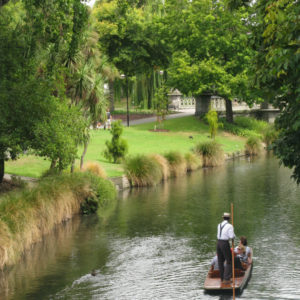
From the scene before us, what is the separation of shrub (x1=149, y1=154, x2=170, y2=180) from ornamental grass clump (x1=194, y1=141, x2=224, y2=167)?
665cm

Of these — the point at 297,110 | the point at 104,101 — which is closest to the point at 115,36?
the point at 104,101

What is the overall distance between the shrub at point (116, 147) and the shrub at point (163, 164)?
3.29 m

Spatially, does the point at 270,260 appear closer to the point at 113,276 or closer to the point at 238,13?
the point at 113,276

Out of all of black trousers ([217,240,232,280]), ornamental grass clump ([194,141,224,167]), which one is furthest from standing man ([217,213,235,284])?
ornamental grass clump ([194,141,224,167])

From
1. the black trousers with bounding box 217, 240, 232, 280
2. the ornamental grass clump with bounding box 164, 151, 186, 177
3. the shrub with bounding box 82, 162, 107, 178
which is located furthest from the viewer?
the ornamental grass clump with bounding box 164, 151, 186, 177

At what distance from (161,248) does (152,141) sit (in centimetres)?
3016

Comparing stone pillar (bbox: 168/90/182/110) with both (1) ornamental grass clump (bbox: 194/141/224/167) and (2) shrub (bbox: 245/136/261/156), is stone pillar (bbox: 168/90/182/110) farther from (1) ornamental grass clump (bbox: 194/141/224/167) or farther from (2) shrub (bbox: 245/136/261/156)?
(1) ornamental grass clump (bbox: 194/141/224/167)

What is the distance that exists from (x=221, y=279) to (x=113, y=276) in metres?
3.78

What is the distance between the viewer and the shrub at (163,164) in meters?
39.3

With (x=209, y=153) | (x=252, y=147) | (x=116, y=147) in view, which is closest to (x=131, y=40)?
(x=252, y=147)

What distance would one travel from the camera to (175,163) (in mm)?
42000

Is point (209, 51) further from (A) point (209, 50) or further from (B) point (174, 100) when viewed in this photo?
(B) point (174, 100)

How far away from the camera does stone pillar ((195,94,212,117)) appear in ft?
214

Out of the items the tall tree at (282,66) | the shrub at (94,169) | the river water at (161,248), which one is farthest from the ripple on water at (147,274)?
the shrub at (94,169)
